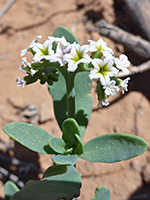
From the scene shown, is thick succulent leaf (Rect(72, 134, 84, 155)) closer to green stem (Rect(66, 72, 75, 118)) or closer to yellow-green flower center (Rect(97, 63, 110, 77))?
green stem (Rect(66, 72, 75, 118))

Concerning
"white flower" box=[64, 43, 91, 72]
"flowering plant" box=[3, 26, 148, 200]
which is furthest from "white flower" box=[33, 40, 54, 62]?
"white flower" box=[64, 43, 91, 72]

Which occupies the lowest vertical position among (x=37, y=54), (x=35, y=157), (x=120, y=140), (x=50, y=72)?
(x=35, y=157)

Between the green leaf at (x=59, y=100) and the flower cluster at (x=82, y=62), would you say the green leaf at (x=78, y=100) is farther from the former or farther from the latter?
the flower cluster at (x=82, y=62)

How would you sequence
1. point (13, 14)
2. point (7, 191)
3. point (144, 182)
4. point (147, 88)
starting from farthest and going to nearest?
point (13, 14), point (147, 88), point (144, 182), point (7, 191)

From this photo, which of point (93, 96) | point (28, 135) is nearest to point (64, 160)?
point (28, 135)

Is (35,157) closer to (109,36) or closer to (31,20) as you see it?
(109,36)

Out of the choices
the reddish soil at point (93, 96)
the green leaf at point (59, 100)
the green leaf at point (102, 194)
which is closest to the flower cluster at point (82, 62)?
the green leaf at point (59, 100)

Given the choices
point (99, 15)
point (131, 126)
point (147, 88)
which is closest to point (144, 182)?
point (131, 126)
